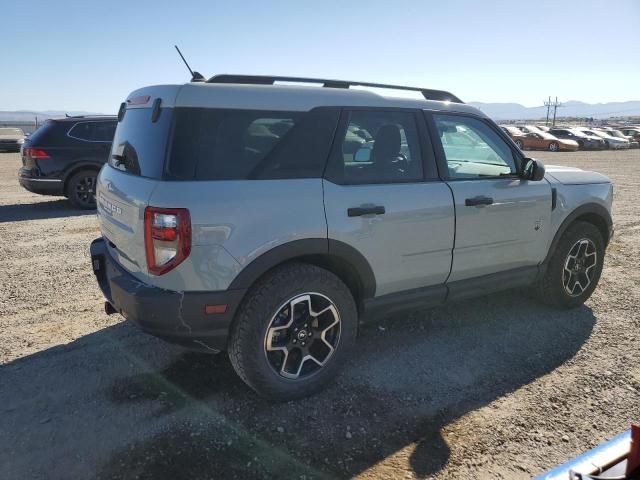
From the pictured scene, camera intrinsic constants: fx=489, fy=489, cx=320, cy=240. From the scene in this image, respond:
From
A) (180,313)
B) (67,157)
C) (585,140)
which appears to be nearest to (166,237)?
(180,313)

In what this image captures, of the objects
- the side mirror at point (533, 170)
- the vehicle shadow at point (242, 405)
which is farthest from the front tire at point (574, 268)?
the side mirror at point (533, 170)

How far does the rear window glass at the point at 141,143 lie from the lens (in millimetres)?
2730

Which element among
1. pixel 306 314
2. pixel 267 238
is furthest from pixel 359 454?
pixel 267 238

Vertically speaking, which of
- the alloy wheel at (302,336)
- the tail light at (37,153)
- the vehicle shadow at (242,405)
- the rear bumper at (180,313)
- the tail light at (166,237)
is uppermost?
the tail light at (37,153)

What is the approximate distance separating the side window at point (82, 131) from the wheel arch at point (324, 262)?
25.6 feet

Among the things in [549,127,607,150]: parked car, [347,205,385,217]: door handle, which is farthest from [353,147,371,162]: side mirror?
[549,127,607,150]: parked car

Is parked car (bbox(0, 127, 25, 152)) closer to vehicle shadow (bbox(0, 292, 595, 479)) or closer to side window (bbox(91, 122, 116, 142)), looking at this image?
side window (bbox(91, 122, 116, 142))

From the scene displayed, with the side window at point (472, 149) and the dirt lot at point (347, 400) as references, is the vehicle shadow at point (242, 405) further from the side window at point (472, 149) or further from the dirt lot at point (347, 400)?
the side window at point (472, 149)

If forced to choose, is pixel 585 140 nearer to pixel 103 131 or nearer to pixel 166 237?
pixel 103 131

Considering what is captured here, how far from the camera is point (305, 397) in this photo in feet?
10.3

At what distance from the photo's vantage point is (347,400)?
312cm

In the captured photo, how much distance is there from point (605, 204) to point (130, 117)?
4.11 meters

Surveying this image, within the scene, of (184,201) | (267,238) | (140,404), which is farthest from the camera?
(140,404)

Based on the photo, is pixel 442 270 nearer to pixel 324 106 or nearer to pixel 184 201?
pixel 324 106
